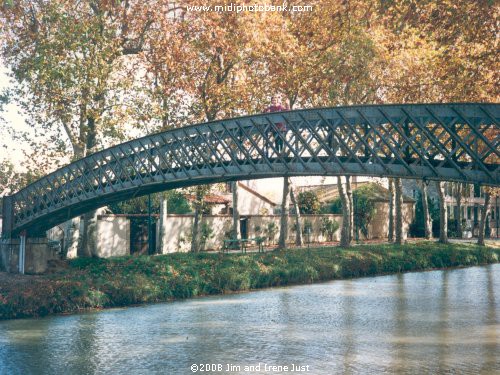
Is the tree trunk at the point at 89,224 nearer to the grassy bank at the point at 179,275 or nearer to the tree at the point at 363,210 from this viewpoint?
the grassy bank at the point at 179,275

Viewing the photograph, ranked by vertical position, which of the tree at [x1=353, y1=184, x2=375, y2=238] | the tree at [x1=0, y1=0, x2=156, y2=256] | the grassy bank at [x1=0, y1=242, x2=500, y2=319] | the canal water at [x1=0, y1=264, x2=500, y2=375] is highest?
the tree at [x1=0, y1=0, x2=156, y2=256]

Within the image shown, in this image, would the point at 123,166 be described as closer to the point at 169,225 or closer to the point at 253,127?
the point at 253,127

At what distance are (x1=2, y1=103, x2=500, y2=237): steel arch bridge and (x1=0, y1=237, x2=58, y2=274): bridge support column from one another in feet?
2.45

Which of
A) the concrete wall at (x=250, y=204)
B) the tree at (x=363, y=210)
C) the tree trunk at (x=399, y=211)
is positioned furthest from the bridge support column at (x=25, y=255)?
the tree at (x=363, y=210)

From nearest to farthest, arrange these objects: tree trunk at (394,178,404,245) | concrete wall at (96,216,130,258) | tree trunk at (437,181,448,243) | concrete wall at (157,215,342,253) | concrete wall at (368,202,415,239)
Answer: concrete wall at (96,216,130,258) → concrete wall at (157,215,342,253) → tree trunk at (394,178,404,245) → tree trunk at (437,181,448,243) → concrete wall at (368,202,415,239)

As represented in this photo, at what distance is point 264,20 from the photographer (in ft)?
128

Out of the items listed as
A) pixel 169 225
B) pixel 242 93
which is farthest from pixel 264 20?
pixel 169 225

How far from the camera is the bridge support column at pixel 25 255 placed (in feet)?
114

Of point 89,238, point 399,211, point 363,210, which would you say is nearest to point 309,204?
point 363,210

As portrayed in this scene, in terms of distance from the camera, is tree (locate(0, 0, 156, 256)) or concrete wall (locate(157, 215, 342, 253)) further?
concrete wall (locate(157, 215, 342, 253))

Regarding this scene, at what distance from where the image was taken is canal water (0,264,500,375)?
56.9 ft

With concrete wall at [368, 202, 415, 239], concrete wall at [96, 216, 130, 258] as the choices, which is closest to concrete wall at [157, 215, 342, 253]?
concrete wall at [96, 216, 130, 258]

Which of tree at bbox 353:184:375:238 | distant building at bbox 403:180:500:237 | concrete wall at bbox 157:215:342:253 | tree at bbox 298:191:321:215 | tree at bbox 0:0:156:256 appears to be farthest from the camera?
distant building at bbox 403:180:500:237

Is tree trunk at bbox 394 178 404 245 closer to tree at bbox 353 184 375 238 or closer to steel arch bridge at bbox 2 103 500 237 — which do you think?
tree at bbox 353 184 375 238
